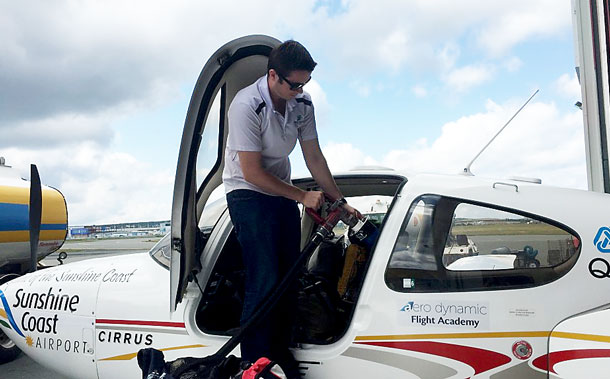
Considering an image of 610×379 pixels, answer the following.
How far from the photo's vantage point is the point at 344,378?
2.44 metres

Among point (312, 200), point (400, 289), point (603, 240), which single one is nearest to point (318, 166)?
point (312, 200)

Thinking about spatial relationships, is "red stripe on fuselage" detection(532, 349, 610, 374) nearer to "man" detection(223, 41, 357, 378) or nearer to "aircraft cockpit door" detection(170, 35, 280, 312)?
"man" detection(223, 41, 357, 378)

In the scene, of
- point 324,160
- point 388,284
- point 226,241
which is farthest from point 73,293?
point 388,284

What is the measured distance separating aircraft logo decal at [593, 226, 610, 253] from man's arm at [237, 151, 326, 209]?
1.21m

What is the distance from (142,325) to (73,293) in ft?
2.18

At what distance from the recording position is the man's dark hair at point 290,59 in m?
2.45

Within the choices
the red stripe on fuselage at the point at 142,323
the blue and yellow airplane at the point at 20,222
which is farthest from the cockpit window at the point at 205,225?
the blue and yellow airplane at the point at 20,222

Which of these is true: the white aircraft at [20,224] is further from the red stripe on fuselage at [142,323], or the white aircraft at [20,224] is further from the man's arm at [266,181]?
the man's arm at [266,181]

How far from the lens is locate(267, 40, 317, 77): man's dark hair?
245 centimetres

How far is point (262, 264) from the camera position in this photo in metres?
2.57

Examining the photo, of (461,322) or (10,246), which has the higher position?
(10,246)

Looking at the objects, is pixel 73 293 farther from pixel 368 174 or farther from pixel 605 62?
pixel 605 62

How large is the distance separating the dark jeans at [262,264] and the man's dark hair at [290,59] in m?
0.62

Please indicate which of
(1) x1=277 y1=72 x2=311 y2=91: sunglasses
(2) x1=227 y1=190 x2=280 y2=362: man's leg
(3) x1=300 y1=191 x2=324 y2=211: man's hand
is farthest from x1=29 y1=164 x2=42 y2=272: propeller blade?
(1) x1=277 y1=72 x2=311 y2=91: sunglasses
